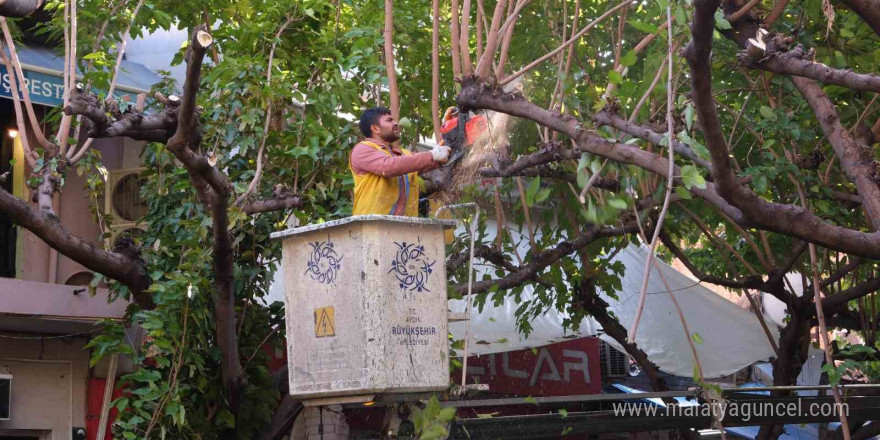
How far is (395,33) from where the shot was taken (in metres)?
8.77

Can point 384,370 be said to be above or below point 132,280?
below

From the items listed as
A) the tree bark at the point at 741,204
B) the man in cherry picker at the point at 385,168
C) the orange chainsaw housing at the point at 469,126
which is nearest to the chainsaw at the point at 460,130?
the orange chainsaw housing at the point at 469,126

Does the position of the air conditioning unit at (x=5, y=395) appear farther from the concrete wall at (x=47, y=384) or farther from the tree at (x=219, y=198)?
the tree at (x=219, y=198)

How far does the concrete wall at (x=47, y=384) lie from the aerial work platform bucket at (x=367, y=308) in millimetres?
5206

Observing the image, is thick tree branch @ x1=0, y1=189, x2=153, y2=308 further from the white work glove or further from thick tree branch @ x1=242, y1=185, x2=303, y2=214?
the white work glove

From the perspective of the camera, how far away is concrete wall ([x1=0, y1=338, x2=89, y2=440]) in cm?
907

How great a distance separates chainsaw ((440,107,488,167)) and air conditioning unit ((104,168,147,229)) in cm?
441

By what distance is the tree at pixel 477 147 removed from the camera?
5250 mm

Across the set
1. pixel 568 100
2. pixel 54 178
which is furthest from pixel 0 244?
pixel 568 100

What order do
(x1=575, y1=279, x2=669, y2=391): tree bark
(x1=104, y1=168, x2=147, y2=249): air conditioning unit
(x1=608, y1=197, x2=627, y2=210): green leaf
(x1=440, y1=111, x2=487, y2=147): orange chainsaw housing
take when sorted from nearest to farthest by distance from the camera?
1. (x1=608, y1=197, x2=627, y2=210): green leaf
2. (x1=440, y1=111, x2=487, y2=147): orange chainsaw housing
3. (x1=104, y1=168, x2=147, y2=249): air conditioning unit
4. (x1=575, y1=279, x2=669, y2=391): tree bark

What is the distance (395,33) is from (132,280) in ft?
10.2

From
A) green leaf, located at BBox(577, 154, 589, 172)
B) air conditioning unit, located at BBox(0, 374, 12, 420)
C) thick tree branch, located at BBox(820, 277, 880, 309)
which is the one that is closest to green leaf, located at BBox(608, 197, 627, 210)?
green leaf, located at BBox(577, 154, 589, 172)

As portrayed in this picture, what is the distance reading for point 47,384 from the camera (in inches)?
366

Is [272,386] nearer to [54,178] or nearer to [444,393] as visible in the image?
[54,178]
